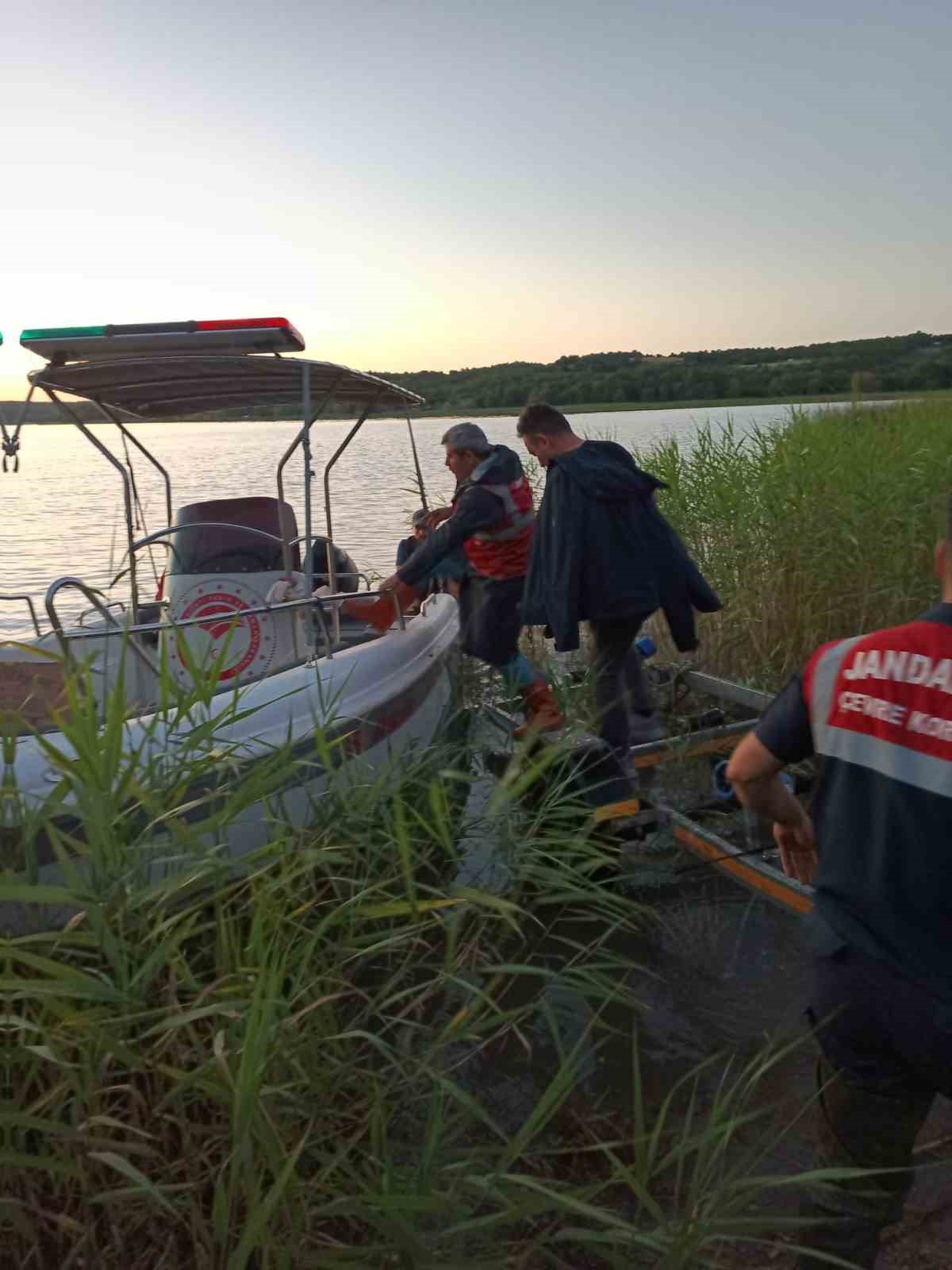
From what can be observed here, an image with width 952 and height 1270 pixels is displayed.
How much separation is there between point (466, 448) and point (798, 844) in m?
3.86

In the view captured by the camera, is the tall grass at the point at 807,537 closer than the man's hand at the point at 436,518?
No

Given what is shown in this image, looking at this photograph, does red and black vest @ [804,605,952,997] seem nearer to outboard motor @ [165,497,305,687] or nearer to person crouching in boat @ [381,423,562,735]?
person crouching in boat @ [381,423,562,735]

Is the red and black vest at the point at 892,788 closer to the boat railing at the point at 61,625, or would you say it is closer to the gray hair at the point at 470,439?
the boat railing at the point at 61,625

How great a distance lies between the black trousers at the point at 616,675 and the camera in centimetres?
463

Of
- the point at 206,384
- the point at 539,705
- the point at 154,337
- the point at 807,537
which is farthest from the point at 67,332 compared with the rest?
the point at 807,537

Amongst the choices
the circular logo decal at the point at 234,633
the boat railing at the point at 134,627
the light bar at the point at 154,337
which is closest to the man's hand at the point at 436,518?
the circular logo decal at the point at 234,633

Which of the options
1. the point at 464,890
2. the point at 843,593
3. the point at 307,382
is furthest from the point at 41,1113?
the point at 843,593

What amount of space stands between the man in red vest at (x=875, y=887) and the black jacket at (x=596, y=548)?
2.52m

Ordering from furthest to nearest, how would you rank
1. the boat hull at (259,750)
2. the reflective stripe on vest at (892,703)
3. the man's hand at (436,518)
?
the man's hand at (436,518) < the boat hull at (259,750) < the reflective stripe on vest at (892,703)

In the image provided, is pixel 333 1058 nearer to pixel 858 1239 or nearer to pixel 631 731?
pixel 858 1239

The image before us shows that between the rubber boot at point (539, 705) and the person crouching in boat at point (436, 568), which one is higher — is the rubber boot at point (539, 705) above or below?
below

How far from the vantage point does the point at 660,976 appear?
3.71m

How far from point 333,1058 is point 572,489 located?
109 inches

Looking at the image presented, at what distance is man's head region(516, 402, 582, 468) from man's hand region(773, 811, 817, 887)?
8.89 ft
